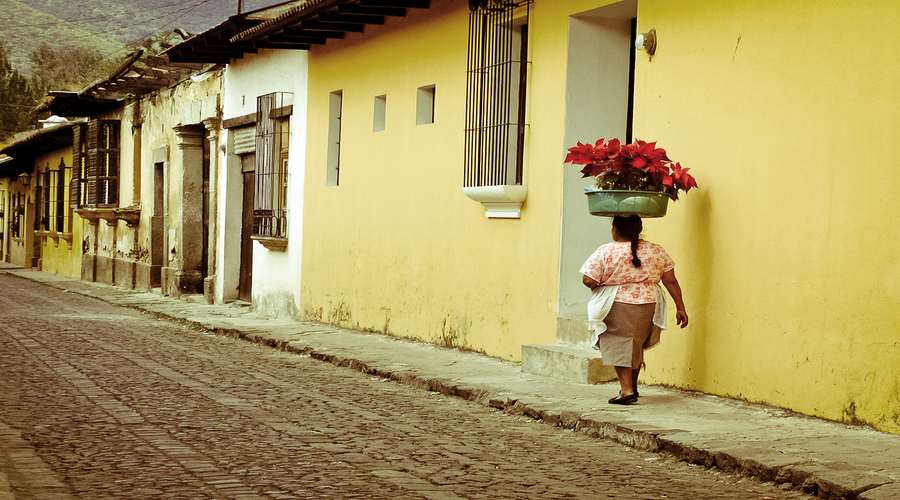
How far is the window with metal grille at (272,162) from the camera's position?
15.3 metres

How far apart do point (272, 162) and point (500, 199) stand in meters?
6.14

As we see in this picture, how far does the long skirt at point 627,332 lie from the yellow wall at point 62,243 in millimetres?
22556

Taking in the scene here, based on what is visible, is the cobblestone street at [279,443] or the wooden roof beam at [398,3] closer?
the cobblestone street at [279,443]

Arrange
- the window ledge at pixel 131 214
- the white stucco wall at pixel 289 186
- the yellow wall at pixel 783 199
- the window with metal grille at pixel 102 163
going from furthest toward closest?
1. the window with metal grille at pixel 102 163
2. the window ledge at pixel 131 214
3. the white stucco wall at pixel 289 186
4. the yellow wall at pixel 783 199

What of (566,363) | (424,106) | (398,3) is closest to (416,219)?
(424,106)

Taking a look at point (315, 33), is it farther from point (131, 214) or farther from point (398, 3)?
point (131, 214)

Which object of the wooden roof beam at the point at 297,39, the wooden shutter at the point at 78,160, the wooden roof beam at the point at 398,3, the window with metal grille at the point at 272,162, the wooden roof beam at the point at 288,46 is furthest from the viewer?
the wooden shutter at the point at 78,160

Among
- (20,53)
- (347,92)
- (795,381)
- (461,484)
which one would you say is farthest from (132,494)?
(20,53)

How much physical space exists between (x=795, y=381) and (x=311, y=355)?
522 centimetres

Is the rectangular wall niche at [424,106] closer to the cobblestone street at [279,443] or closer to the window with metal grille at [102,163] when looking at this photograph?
the cobblestone street at [279,443]

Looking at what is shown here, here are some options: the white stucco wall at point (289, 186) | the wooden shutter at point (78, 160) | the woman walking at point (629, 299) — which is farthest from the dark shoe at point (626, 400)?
the wooden shutter at point (78, 160)

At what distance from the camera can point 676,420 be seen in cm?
661

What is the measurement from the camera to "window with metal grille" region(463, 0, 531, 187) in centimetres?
1006

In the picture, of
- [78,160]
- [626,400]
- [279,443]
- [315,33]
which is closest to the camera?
[279,443]
